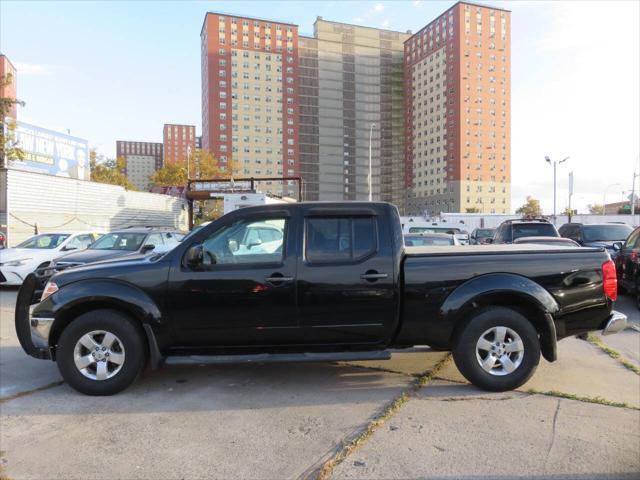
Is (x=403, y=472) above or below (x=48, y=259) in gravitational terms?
below

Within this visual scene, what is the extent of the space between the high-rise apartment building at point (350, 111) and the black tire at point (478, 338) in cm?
14359

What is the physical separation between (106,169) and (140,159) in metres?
131

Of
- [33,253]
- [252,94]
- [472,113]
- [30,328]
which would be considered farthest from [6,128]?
[472,113]

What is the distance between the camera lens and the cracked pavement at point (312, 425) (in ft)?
10.5

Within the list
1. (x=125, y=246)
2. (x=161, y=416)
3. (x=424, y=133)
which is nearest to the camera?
(x=161, y=416)

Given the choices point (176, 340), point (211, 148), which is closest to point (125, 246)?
point (176, 340)

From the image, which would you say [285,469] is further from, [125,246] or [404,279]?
[125,246]

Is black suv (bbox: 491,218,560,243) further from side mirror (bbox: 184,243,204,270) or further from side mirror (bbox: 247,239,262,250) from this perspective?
side mirror (bbox: 184,243,204,270)

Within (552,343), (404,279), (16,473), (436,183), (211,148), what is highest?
(211,148)

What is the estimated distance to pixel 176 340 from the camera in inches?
176

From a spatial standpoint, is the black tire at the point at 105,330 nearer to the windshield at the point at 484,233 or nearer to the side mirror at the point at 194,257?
the side mirror at the point at 194,257

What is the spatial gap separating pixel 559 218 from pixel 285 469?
4615cm

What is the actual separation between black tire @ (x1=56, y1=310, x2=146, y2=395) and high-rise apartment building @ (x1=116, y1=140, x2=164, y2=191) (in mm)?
156795

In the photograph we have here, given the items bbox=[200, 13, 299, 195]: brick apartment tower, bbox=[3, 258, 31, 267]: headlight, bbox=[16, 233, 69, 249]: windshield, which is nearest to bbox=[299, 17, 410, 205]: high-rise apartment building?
bbox=[200, 13, 299, 195]: brick apartment tower
